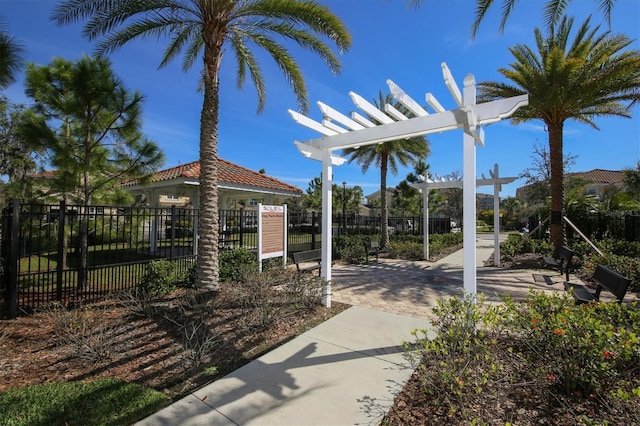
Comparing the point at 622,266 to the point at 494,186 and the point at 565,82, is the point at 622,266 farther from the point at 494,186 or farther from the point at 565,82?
the point at 565,82

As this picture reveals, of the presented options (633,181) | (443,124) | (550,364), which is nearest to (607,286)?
(550,364)

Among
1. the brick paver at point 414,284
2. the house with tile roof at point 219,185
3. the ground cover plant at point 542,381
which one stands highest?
the house with tile roof at point 219,185

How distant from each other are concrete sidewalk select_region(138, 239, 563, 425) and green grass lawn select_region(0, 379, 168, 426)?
0.25 m

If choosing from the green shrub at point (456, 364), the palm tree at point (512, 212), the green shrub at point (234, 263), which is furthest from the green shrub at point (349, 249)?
the palm tree at point (512, 212)

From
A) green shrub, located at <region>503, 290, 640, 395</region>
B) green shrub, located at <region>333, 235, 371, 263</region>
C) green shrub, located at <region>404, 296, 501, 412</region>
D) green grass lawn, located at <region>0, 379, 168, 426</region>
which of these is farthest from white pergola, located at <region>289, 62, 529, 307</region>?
green shrub, located at <region>333, 235, 371, 263</region>

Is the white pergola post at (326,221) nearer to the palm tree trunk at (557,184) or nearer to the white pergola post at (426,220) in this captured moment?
the white pergola post at (426,220)

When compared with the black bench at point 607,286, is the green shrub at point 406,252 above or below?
below

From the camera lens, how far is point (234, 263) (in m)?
7.91

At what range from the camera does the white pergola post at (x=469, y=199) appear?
4.14 metres

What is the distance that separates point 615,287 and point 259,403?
5.38 metres

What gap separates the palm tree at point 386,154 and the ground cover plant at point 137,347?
32.5ft

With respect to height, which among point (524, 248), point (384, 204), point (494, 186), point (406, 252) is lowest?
point (406, 252)

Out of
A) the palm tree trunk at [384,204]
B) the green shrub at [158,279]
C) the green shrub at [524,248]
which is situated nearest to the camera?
the green shrub at [158,279]

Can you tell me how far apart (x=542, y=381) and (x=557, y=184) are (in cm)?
1085
